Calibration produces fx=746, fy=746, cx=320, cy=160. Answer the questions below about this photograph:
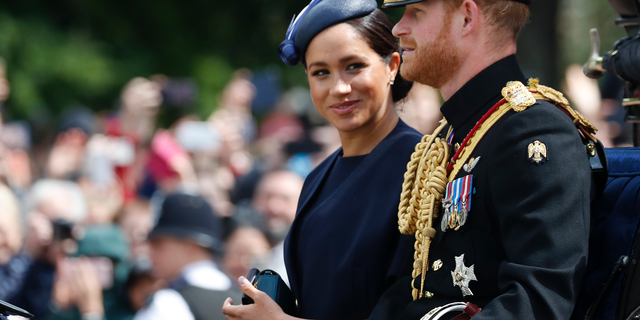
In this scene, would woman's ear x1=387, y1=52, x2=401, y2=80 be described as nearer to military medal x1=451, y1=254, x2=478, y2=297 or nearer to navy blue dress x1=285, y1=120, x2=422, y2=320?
navy blue dress x1=285, y1=120, x2=422, y2=320

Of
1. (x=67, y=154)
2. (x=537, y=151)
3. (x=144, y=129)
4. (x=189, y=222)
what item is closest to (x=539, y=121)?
(x=537, y=151)

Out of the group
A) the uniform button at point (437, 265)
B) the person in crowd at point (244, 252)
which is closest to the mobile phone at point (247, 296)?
the uniform button at point (437, 265)

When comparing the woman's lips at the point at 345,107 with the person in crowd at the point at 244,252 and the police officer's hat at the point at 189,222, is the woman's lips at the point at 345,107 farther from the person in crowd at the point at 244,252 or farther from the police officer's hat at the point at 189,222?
the person in crowd at the point at 244,252

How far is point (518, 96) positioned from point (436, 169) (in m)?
0.35

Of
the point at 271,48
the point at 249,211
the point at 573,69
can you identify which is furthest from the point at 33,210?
the point at 271,48

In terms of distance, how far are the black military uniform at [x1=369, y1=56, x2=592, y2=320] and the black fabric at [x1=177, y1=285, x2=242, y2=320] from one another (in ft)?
6.35

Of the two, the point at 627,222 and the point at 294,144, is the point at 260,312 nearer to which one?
the point at 627,222

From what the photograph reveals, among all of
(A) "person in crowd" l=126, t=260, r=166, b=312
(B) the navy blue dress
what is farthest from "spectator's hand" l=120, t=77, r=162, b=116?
(B) the navy blue dress

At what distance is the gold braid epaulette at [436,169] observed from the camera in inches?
87.4

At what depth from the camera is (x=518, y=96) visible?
220 centimetres

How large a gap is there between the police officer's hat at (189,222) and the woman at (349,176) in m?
1.82

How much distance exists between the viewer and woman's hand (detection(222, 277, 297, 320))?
8.53 feet

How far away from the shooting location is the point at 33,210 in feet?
21.0

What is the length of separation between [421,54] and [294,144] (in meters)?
6.30
